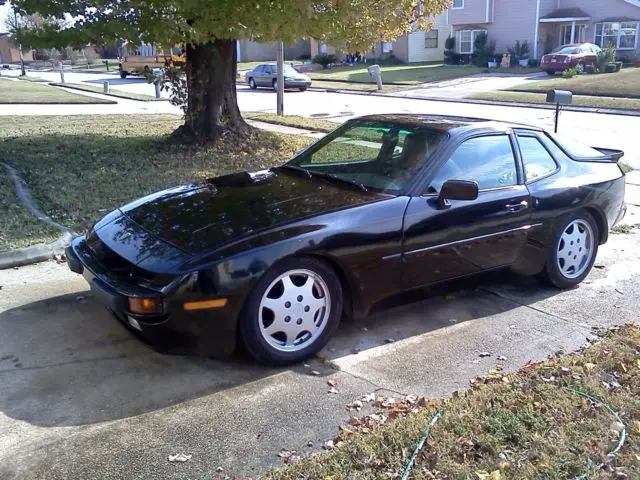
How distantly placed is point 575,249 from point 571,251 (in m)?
0.05

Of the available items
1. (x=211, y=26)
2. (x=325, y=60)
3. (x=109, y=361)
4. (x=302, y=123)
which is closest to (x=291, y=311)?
(x=109, y=361)

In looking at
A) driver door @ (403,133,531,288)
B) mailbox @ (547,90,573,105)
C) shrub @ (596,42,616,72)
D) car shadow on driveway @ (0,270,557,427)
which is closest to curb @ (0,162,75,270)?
car shadow on driveway @ (0,270,557,427)

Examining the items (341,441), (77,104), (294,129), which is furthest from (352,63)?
(341,441)

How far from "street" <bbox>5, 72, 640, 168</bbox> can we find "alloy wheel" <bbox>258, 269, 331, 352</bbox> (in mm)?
9575

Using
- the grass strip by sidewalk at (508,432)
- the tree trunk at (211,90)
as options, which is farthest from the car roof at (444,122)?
the tree trunk at (211,90)

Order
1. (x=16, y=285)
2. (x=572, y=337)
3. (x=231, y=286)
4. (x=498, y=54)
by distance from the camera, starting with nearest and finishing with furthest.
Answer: (x=231, y=286), (x=572, y=337), (x=16, y=285), (x=498, y=54)

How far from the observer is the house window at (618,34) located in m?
40.8

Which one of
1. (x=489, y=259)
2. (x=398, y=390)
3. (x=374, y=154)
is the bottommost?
(x=398, y=390)

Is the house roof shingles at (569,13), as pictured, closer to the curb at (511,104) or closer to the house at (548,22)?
the house at (548,22)

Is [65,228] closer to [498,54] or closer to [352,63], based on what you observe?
[498,54]

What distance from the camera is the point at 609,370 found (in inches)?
149

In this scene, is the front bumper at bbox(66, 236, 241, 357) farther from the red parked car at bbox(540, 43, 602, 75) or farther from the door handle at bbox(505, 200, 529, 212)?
the red parked car at bbox(540, 43, 602, 75)

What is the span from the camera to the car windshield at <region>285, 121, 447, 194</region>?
4656 millimetres

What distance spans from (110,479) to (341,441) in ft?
3.50
